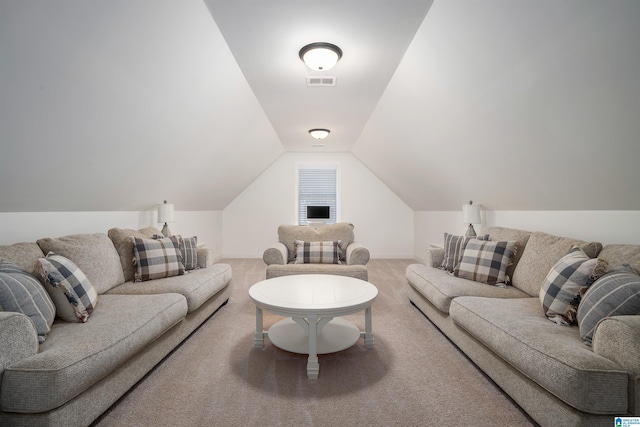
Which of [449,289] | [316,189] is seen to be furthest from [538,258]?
[316,189]

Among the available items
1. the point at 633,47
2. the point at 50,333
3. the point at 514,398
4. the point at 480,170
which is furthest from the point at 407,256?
the point at 50,333

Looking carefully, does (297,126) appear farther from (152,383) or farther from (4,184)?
(152,383)

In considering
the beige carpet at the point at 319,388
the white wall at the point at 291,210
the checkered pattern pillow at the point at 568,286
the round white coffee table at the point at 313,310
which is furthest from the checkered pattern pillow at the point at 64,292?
the white wall at the point at 291,210

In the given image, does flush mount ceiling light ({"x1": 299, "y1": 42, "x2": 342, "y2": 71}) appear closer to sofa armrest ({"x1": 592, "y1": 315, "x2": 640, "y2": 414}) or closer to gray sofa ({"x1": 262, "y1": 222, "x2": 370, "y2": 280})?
gray sofa ({"x1": 262, "y1": 222, "x2": 370, "y2": 280})

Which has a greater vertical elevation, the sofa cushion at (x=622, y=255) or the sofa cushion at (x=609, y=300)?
the sofa cushion at (x=622, y=255)

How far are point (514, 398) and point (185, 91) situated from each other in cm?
320

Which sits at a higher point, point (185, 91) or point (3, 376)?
point (185, 91)

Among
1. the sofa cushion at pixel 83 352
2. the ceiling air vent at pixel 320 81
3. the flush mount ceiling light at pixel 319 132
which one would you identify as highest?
the ceiling air vent at pixel 320 81

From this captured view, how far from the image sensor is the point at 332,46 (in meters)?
2.51

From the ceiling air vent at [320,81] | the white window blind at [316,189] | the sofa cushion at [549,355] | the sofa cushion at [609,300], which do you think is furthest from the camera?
the white window blind at [316,189]

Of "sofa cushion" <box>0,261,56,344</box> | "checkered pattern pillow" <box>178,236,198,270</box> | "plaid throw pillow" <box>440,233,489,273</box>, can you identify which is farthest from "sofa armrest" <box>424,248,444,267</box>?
"sofa cushion" <box>0,261,56,344</box>

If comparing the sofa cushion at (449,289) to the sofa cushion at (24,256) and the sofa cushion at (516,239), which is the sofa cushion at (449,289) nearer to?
the sofa cushion at (516,239)

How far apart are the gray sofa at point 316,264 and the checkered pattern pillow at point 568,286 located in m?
1.89

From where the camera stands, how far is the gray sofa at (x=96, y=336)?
4.31 ft
